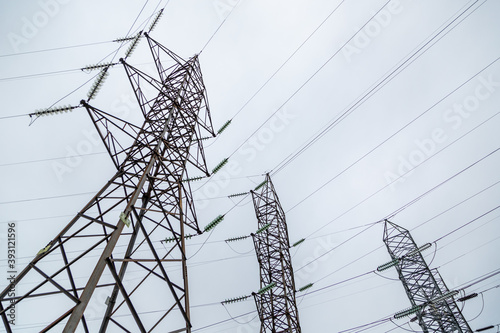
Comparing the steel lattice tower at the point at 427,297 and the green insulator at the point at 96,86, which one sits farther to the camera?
the steel lattice tower at the point at 427,297

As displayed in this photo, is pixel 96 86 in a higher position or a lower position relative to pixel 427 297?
higher

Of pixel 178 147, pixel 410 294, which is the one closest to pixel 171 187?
pixel 178 147

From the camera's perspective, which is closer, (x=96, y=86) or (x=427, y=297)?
(x=96, y=86)

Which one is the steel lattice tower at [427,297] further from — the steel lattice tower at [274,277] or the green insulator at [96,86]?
the green insulator at [96,86]

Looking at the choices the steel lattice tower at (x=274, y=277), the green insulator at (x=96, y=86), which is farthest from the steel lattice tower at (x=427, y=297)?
the green insulator at (x=96, y=86)

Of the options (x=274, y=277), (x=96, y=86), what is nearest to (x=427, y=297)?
(x=274, y=277)

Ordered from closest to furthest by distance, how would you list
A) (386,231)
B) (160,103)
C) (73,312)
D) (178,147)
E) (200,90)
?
(73,312)
(178,147)
(160,103)
(200,90)
(386,231)

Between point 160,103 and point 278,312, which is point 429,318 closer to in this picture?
point 278,312

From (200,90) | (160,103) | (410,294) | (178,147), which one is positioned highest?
(200,90)

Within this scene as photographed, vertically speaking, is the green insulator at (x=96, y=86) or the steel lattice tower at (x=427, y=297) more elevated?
the green insulator at (x=96, y=86)

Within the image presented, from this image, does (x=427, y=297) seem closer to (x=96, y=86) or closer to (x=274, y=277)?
(x=274, y=277)

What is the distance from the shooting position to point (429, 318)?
43.8 ft

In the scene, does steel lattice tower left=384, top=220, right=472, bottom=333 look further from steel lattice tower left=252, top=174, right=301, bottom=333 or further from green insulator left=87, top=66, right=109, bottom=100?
green insulator left=87, top=66, right=109, bottom=100

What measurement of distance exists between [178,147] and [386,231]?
14149 millimetres
